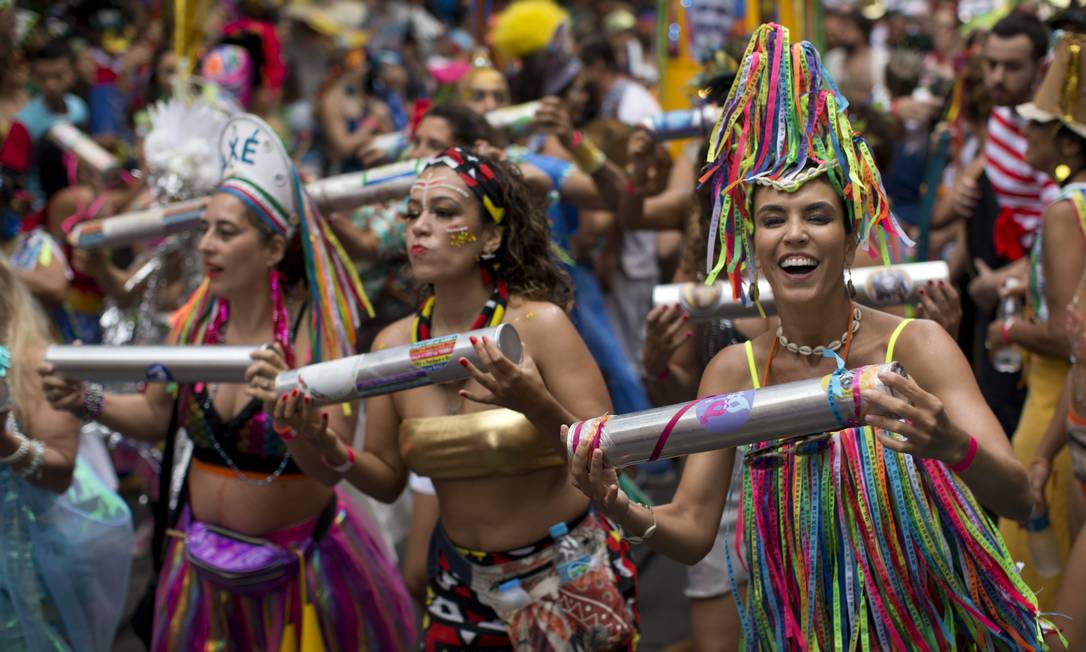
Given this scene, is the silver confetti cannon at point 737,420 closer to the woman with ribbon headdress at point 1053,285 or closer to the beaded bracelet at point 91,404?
the woman with ribbon headdress at point 1053,285

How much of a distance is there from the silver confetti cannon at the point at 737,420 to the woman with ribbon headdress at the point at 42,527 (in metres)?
1.91

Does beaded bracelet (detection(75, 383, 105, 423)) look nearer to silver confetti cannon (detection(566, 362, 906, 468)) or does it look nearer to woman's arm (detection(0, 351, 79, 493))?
woman's arm (detection(0, 351, 79, 493))

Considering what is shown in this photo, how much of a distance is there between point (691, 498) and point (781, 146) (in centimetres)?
75

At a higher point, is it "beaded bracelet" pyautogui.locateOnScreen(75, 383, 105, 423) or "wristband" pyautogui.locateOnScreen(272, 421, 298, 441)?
"wristband" pyautogui.locateOnScreen(272, 421, 298, 441)

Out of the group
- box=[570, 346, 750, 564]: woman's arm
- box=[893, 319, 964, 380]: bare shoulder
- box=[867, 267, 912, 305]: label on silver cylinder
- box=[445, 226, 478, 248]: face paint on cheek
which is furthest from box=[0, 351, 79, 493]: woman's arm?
box=[893, 319, 964, 380]: bare shoulder

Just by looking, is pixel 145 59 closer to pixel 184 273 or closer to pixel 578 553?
pixel 184 273

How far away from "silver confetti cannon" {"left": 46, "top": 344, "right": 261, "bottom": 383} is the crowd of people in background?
10cm

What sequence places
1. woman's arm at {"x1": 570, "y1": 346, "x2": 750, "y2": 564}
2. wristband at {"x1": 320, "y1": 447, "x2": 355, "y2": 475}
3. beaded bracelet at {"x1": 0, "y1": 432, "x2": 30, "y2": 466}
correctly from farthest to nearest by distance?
beaded bracelet at {"x1": 0, "y1": 432, "x2": 30, "y2": 466} → wristband at {"x1": 320, "y1": 447, "x2": 355, "y2": 475} → woman's arm at {"x1": 570, "y1": 346, "x2": 750, "y2": 564}

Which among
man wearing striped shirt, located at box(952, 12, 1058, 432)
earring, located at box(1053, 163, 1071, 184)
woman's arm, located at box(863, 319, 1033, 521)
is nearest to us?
woman's arm, located at box(863, 319, 1033, 521)

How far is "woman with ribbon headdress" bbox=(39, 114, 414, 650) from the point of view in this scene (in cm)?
392

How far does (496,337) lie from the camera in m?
2.98

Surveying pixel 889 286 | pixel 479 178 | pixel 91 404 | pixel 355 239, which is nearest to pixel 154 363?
pixel 91 404

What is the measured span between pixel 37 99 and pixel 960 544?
6600 mm

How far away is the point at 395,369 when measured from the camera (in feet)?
10.3
